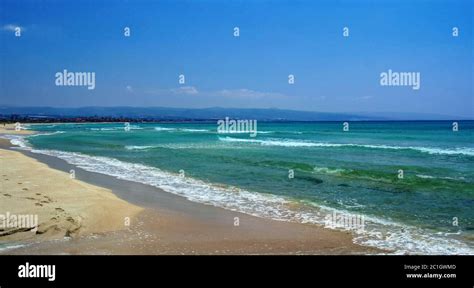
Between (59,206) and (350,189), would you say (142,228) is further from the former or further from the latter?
(350,189)

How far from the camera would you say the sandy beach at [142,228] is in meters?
7.88

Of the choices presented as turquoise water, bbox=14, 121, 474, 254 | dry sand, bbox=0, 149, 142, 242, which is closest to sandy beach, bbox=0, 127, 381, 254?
dry sand, bbox=0, 149, 142, 242

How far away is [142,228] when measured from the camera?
9.34 metres

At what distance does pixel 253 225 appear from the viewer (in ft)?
32.5

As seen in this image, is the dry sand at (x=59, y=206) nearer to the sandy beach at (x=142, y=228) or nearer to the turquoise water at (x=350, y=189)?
the sandy beach at (x=142, y=228)

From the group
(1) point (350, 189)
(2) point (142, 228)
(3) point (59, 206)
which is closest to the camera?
(2) point (142, 228)

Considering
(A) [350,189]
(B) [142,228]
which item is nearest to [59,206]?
(B) [142,228]

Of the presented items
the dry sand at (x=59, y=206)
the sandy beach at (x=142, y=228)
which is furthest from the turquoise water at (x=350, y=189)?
the dry sand at (x=59, y=206)

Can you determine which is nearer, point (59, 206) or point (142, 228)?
point (142, 228)

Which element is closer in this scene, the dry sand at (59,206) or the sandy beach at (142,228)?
the sandy beach at (142,228)

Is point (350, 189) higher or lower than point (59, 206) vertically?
lower
